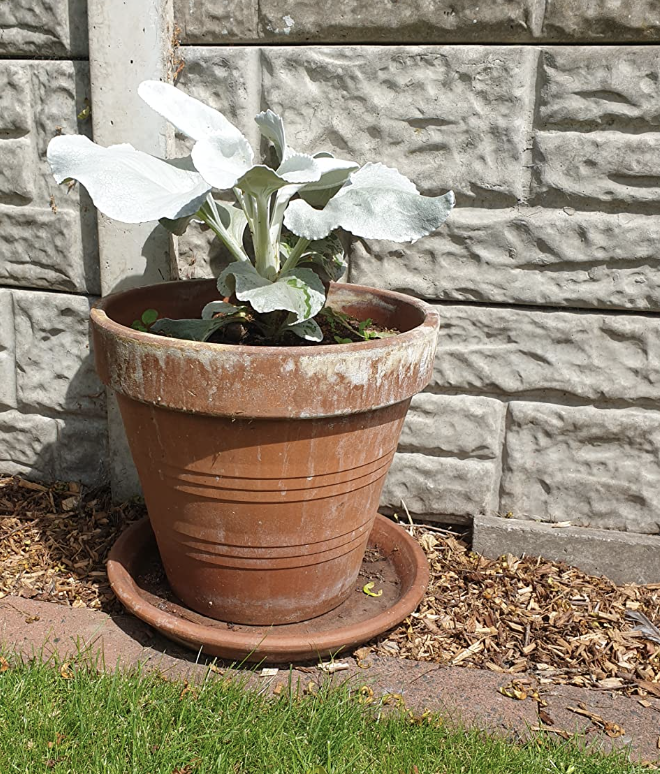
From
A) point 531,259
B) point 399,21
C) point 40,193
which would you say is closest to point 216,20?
point 399,21

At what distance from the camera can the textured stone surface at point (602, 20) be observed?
189cm

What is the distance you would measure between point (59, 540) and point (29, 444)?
1.39ft

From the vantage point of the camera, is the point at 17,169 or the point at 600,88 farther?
the point at 17,169

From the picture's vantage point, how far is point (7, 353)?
8.11 ft

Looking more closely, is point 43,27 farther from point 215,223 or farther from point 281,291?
point 281,291

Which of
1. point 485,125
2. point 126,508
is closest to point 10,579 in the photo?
point 126,508

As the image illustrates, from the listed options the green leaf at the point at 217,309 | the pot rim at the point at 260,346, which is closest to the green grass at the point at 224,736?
the pot rim at the point at 260,346

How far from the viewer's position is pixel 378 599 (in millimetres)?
2004

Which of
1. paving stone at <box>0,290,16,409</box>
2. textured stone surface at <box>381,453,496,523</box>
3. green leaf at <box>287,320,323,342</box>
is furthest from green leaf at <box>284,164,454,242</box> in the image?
paving stone at <box>0,290,16,409</box>

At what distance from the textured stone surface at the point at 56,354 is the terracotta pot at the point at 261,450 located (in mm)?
524

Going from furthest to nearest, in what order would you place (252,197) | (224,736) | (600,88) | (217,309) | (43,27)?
(43,27) < (600,88) < (217,309) < (252,197) < (224,736)

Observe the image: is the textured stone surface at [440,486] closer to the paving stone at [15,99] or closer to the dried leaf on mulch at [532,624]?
the dried leaf on mulch at [532,624]

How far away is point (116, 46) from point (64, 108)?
0.25 metres

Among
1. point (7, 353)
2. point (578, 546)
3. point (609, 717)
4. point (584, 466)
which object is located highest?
point (7, 353)
